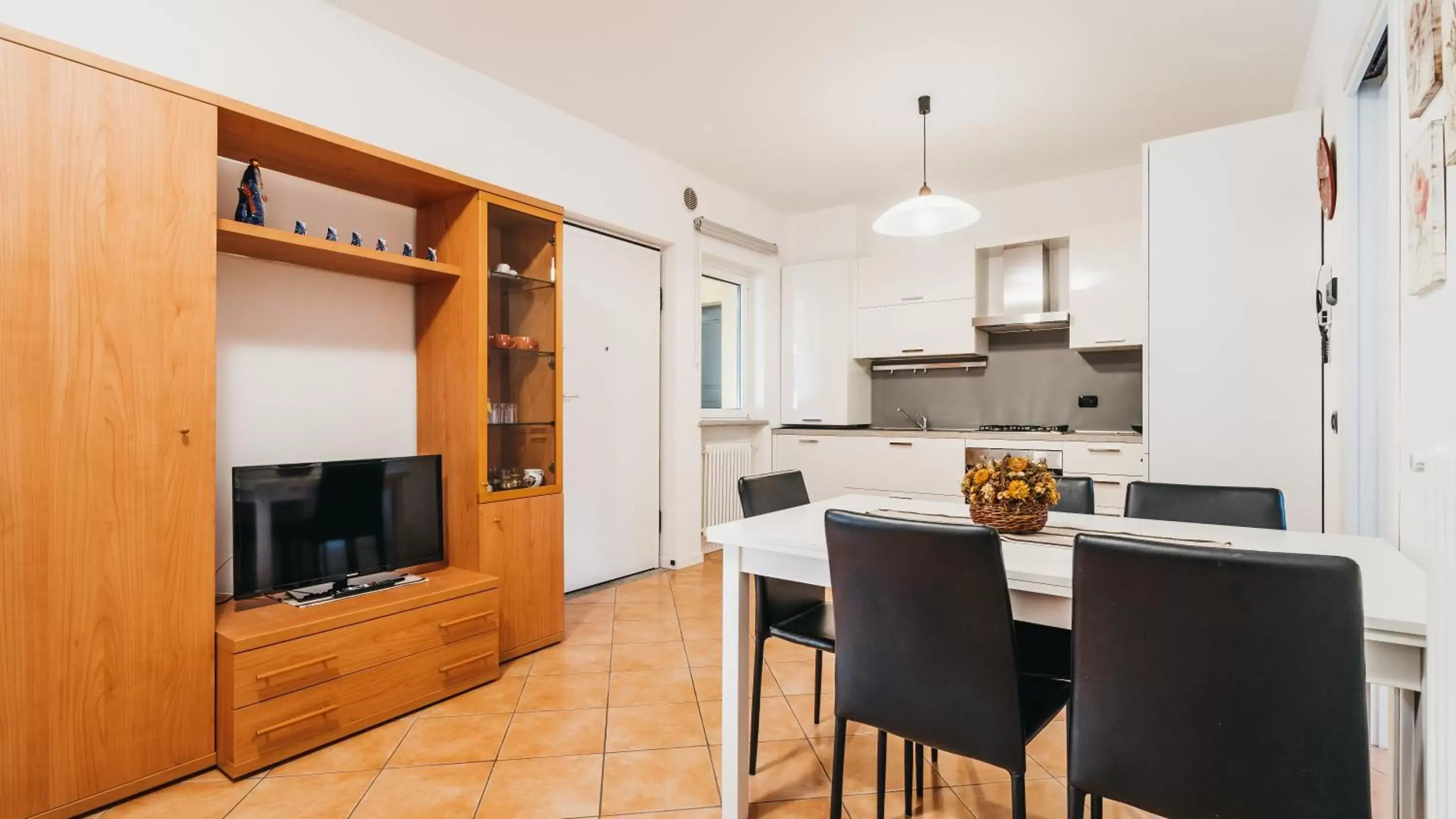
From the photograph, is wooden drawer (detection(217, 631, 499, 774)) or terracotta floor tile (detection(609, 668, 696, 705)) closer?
wooden drawer (detection(217, 631, 499, 774))

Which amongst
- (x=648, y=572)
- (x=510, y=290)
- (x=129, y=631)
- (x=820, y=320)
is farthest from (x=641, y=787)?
(x=820, y=320)

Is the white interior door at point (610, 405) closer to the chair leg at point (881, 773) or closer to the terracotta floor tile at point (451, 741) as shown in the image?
the terracotta floor tile at point (451, 741)

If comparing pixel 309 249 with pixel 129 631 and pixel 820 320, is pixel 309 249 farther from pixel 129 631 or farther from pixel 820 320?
pixel 820 320

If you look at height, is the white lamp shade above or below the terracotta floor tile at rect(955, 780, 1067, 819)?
above

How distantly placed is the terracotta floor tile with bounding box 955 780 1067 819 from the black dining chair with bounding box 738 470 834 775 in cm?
54

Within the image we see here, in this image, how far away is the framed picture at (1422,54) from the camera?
1.35m

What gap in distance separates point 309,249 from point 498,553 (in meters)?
1.35

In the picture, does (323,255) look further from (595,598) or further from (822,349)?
(822,349)

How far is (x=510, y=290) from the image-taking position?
295 cm

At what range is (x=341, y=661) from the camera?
7.00 ft

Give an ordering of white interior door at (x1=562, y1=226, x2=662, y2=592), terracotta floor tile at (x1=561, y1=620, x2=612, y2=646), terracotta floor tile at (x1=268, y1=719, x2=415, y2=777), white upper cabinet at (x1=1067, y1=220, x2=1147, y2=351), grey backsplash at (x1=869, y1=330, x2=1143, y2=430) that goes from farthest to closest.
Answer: grey backsplash at (x1=869, y1=330, x2=1143, y2=430)
white upper cabinet at (x1=1067, y1=220, x2=1147, y2=351)
white interior door at (x1=562, y1=226, x2=662, y2=592)
terracotta floor tile at (x1=561, y1=620, x2=612, y2=646)
terracotta floor tile at (x1=268, y1=719, x2=415, y2=777)

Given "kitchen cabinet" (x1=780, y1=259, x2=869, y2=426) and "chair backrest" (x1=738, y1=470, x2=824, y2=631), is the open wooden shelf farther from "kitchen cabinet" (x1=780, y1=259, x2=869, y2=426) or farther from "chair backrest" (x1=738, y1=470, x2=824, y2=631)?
"kitchen cabinet" (x1=780, y1=259, x2=869, y2=426)

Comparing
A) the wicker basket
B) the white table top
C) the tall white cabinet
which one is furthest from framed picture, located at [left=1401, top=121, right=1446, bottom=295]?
the tall white cabinet

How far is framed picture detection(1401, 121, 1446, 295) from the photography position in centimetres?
133
